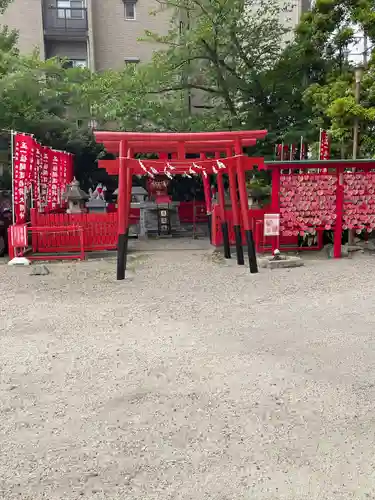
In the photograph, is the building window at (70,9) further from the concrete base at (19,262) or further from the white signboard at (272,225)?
the white signboard at (272,225)

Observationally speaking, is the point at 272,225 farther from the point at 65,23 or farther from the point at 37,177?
the point at 65,23

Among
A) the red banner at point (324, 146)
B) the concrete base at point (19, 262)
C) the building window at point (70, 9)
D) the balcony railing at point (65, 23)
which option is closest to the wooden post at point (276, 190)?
the red banner at point (324, 146)

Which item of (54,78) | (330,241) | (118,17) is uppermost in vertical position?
(118,17)

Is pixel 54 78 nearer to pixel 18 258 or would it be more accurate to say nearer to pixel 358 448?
pixel 18 258

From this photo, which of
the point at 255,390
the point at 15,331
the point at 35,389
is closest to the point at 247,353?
the point at 255,390

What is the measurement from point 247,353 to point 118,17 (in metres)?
21.9

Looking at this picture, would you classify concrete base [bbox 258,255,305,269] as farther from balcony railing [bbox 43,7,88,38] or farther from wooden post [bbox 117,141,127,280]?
balcony railing [bbox 43,7,88,38]

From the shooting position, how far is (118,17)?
2214cm

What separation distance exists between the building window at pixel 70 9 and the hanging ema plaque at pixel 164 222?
11.8 meters

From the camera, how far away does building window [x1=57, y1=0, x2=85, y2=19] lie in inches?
851

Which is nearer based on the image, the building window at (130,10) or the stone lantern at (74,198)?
the stone lantern at (74,198)

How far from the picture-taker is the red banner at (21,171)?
11.0 m

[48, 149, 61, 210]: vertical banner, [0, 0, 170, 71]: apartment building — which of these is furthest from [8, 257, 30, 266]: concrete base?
[0, 0, 170, 71]: apartment building

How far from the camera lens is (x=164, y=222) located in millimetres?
17000
